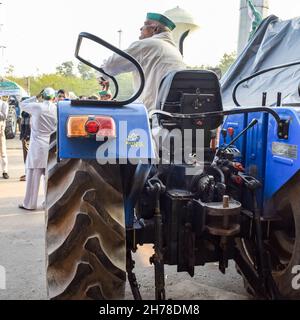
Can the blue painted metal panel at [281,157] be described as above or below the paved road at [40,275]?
above

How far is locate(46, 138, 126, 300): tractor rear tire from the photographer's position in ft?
7.18

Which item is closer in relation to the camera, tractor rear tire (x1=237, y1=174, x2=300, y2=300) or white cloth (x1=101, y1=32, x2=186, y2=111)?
tractor rear tire (x1=237, y1=174, x2=300, y2=300)

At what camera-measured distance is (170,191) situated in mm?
2736

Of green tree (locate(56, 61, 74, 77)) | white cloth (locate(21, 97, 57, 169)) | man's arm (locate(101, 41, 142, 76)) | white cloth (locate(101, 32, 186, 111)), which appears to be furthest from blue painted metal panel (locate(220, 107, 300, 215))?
green tree (locate(56, 61, 74, 77))

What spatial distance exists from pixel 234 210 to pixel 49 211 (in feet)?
3.56

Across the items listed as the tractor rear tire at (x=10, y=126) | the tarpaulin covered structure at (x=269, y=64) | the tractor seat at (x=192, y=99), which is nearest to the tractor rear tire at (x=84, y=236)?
the tractor seat at (x=192, y=99)

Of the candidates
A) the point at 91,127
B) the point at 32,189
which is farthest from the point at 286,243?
the point at 32,189

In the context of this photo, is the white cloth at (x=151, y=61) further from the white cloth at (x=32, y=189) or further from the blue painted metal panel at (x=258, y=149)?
the white cloth at (x=32, y=189)

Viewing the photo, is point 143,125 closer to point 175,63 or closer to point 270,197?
point 270,197

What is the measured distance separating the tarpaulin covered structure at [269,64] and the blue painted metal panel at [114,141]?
7.07ft

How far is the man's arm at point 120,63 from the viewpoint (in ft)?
10.6

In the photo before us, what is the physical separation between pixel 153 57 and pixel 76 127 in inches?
57.5

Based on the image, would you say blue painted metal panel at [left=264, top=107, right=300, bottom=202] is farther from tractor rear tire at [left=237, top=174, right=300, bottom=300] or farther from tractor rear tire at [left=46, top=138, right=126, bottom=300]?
tractor rear tire at [left=46, top=138, right=126, bottom=300]
